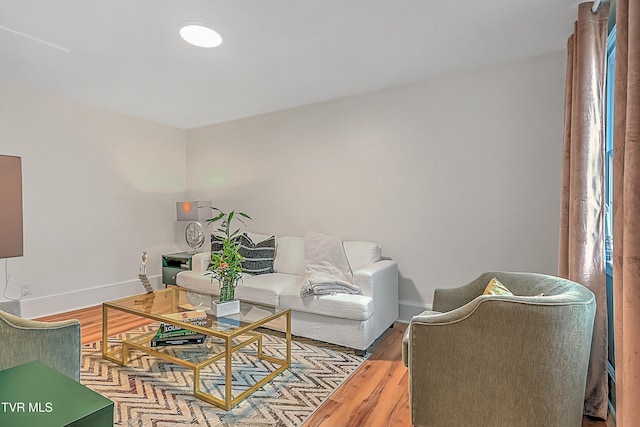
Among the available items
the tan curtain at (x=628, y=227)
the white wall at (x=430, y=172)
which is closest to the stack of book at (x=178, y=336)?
the white wall at (x=430, y=172)

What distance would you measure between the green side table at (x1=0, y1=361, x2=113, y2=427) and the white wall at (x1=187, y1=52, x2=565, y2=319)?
3.02m

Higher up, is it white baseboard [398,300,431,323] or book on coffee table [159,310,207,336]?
book on coffee table [159,310,207,336]

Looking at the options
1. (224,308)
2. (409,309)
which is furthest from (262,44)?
(409,309)

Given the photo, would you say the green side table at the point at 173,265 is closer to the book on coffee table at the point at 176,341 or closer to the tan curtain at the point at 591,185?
the book on coffee table at the point at 176,341

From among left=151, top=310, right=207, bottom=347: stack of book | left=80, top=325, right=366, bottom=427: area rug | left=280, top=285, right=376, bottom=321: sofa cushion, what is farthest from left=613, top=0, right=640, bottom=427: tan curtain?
left=151, top=310, right=207, bottom=347: stack of book

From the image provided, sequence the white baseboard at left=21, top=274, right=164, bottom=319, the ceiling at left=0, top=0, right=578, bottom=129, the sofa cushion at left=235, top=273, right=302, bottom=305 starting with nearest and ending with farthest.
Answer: the ceiling at left=0, top=0, right=578, bottom=129, the sofa cushion at left=235, top=273, right=302, bottom=305, the white baseboard at left=21, top=274, right=164, bottom=319

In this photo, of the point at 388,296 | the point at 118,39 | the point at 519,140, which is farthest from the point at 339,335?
the point at 118,39

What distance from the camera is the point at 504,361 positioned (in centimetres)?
158

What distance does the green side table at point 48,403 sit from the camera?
774 mm

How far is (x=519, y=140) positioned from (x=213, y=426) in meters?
3.02

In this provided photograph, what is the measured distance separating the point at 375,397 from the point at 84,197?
370cm

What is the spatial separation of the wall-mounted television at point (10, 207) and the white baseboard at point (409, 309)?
120 inches

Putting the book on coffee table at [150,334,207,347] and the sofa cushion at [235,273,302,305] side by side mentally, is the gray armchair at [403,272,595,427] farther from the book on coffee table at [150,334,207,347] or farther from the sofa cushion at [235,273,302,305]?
the sofa cushion at [235,273,302,305]

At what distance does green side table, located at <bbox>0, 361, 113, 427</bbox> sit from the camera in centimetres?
77
